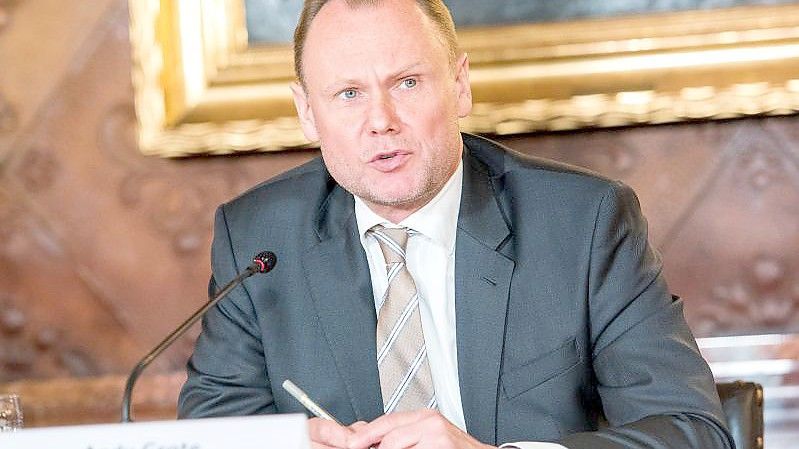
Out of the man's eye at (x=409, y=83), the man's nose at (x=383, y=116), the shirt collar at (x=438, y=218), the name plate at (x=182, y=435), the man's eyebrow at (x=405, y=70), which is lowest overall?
the name plate at (x=182, y=435)

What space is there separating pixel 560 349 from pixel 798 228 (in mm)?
1383

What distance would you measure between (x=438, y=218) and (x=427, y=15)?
415 mm

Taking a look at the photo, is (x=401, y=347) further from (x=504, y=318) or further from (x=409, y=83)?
(x=409, y=83)

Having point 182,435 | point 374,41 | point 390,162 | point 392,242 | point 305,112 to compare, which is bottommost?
point 182,435

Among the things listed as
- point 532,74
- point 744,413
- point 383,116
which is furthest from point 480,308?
point 532,74

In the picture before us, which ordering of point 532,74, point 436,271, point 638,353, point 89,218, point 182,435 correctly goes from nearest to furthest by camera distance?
point 182,435 < point 638,353 < point 436,271 < point 532,74 < point 89,218

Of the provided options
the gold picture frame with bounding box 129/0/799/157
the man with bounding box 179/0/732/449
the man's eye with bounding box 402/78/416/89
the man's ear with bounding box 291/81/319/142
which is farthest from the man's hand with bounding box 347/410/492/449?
the gold picture frame with bounding box 129/0/799/157

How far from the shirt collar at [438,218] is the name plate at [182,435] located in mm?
998

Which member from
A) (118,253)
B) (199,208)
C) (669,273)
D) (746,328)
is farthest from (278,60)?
(746,328)

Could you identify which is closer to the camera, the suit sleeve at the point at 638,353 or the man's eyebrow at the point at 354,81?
the suit sleeve at the point at 638,353

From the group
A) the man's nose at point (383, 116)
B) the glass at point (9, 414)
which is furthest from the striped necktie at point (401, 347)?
the glass at point (9, 414)

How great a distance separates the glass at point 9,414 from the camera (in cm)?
213

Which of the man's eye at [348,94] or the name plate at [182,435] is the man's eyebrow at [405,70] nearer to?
the man's eye at [348,94]

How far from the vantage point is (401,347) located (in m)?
2.42
